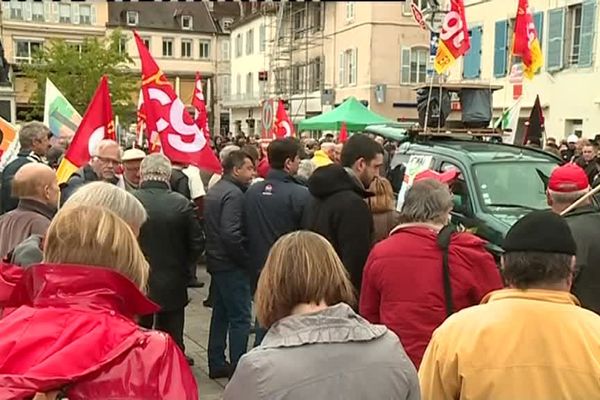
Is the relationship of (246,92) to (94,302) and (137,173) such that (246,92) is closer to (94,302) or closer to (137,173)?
(137,173)

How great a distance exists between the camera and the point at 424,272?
3.74 m

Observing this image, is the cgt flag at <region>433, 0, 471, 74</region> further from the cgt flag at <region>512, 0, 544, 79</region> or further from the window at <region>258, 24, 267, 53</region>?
the window at <region>258, 24, 267, 53</region>

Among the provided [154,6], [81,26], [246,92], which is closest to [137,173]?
[246,92]

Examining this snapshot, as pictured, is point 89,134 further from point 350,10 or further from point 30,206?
point 350,10

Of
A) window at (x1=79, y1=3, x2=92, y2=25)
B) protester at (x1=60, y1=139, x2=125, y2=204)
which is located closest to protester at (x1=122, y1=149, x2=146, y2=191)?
protester at (x1=60, y1=139, x2=125, y2=204)

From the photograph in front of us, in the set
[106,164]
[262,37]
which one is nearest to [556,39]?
[106,164]

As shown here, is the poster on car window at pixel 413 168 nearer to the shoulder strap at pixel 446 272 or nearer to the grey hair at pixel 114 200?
the shoulder strap at pixel 446 272

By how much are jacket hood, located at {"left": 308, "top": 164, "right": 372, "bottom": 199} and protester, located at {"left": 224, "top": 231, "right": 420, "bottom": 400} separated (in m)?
2.71

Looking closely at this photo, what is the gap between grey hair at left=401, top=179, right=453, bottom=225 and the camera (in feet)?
12.6

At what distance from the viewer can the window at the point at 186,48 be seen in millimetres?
74500

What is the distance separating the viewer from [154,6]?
76.2 m

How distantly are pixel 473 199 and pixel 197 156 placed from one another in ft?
10.7

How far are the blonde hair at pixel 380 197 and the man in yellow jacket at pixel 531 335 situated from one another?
3110 millimetres

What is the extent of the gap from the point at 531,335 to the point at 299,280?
0.79 m
